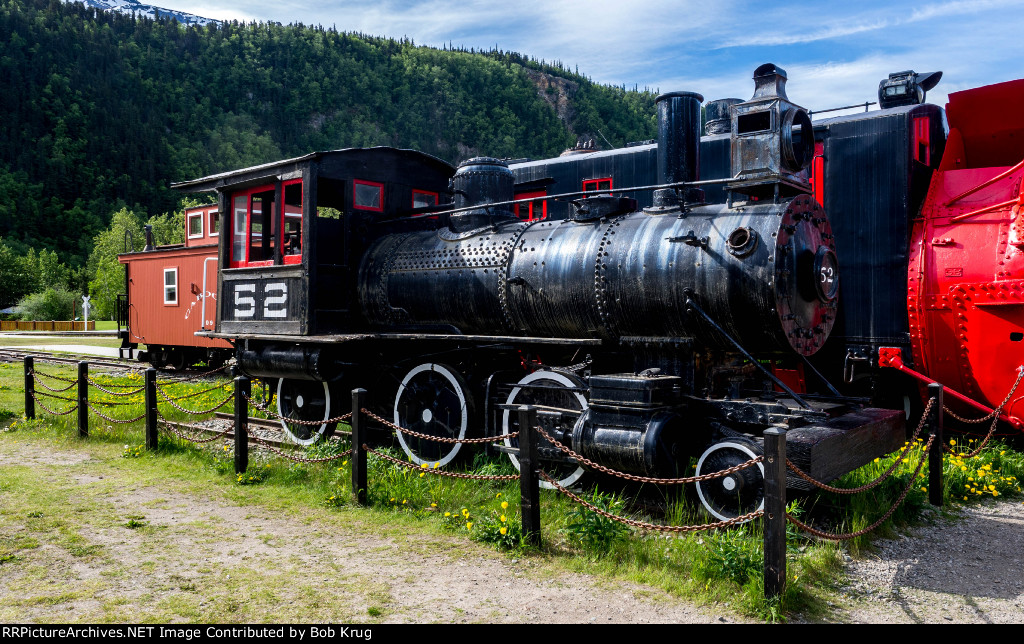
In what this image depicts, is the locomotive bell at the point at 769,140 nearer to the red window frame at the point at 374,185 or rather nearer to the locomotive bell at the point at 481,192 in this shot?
the locomotive bell at the point at 481,192

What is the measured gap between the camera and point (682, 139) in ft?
21.1

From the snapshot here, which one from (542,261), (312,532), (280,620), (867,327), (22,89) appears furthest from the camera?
(22,89)

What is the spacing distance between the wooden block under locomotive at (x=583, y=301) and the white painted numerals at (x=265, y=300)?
1.0 inches

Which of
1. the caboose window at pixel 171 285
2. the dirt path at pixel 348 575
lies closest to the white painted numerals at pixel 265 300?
the dirt path at pixel 348 575

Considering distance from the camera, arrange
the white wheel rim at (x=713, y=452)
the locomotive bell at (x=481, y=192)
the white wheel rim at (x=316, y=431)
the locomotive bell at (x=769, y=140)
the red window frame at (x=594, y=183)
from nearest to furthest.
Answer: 1. the white wheel rim at (x=713, y=452)
2. the locomotive bell at (x=769, y=140)
3. the locomotive bell at (x=481, y=192)
4. the white wheel rim at (x=316, y=431)
5. the red window frame at (x=594, y=183)

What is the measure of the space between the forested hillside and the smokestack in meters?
81.5

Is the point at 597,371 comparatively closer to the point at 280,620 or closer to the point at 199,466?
the point at 280,620

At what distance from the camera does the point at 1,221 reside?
75.9 m

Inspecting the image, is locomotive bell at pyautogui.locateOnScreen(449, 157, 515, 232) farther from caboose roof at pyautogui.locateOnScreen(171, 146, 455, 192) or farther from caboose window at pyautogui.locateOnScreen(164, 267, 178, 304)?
caboose window at pyautogui.locateOnScreen(164, 267, 178, 304)

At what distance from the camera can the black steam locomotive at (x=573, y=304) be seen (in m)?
5.40

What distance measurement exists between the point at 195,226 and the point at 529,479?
1731cm

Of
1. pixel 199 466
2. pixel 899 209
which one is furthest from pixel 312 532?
pixel 899 209

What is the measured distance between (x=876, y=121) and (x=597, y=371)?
464cm

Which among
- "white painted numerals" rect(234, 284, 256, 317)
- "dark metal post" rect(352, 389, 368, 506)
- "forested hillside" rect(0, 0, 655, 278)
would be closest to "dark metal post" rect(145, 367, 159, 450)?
"white painted numerals" rect(234, 284, 256, 317)
